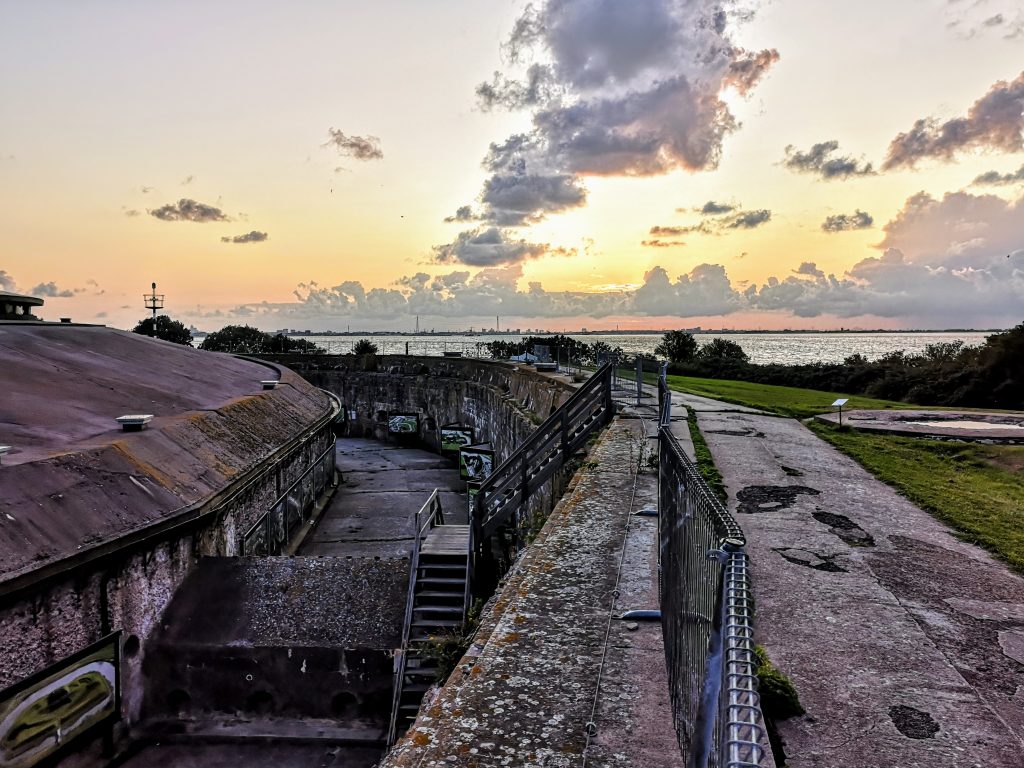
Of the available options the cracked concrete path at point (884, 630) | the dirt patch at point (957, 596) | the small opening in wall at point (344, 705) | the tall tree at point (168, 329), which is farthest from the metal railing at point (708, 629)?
the tall tree at point (168, 329)

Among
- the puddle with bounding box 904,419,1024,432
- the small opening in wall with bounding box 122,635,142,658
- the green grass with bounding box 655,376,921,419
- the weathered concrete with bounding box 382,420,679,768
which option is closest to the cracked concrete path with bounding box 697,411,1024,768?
the weathered concrete with bounding box 382,420,679,768

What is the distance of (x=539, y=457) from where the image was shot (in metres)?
10.8

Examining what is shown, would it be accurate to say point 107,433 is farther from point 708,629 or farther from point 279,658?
point 708,629

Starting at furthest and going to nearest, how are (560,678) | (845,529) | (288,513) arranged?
1. (288,513)
2. (845,529)
3. (560,678)

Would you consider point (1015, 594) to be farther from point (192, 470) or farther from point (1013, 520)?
point (192, 470)

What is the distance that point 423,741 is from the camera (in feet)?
10.4

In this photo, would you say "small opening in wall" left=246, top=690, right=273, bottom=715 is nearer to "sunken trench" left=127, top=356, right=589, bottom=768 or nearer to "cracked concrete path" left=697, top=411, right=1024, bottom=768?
"sunken trench" left=127, top=356, right=589, bottom=768

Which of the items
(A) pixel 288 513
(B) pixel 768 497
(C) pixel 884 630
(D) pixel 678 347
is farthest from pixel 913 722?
(D) pixel 678 347

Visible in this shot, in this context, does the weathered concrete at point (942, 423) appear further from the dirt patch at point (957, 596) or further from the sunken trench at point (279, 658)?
the sunken trench at point (279, 658)

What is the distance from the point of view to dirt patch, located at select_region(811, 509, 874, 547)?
21.0 feet

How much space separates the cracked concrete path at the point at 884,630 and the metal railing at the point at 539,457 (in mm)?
3200

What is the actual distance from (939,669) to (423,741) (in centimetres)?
316

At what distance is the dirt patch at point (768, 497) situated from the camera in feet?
24.8

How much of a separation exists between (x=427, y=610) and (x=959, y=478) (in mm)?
8365
